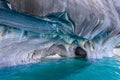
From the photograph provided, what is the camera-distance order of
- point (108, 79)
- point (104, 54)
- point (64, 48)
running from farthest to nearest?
point (104, 54), point (64, 48), point (108, 79)

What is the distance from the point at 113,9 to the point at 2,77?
620cm

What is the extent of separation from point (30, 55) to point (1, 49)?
2.14 meters

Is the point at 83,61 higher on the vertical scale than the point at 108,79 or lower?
higher

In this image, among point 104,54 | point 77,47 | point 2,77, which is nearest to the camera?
point 2,77

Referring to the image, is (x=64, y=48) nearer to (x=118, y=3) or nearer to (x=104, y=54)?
(x=104, y=54)

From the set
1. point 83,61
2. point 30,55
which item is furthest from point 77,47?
point 30,55

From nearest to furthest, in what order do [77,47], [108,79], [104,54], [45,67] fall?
[108,79]
[45,67]
[77,47]
[104,54]

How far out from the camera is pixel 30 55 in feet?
28.6

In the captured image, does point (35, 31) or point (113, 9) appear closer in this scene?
point (35, 31)

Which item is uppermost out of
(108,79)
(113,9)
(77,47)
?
(113,9)

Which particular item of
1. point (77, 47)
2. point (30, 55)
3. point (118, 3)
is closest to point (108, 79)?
point (30, 55)

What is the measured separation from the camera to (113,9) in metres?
10.5

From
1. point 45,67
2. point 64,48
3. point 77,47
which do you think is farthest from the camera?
point 77,47

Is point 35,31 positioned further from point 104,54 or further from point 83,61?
point 104,54
